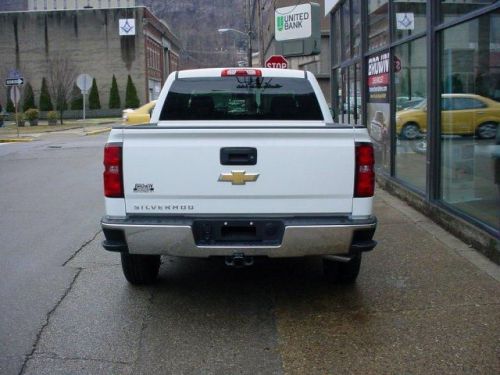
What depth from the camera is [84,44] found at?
197 ft

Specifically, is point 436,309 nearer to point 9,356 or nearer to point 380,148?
point 9,356

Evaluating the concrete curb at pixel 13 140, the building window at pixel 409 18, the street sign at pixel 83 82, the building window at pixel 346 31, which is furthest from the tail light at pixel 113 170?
the street sign at pixel 83 82

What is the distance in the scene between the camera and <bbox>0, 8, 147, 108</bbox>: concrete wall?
59188mm

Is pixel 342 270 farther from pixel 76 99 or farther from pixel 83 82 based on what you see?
pixel 76 99

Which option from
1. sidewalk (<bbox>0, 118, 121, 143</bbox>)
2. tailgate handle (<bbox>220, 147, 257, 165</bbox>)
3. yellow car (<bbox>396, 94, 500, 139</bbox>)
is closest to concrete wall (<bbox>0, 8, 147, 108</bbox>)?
sidewalk (<bbox>0, 118, 121, 143</bbox>)

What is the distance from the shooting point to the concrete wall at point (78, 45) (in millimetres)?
59188

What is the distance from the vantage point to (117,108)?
5797 cm

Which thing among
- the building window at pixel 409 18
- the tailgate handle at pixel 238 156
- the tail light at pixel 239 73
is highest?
the building window at pixel 409 18

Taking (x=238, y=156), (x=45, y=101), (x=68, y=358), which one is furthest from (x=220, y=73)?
(x=45, y=101)

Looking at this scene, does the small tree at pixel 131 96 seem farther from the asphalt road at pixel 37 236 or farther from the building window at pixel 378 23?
the building window at pixel 378 23

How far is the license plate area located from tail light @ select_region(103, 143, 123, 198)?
605 mm

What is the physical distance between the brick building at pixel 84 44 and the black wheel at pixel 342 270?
54.9 meters

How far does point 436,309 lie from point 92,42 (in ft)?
195

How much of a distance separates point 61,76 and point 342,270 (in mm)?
55481
